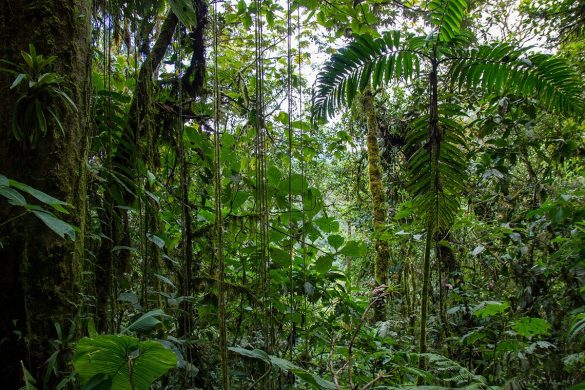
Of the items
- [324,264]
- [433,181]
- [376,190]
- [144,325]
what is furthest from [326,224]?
[376,190]

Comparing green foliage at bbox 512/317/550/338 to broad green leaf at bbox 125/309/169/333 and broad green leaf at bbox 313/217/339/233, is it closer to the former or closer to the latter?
broad green leaf at bbox 313/217/339/233

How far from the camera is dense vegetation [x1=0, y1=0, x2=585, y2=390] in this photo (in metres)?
0.91

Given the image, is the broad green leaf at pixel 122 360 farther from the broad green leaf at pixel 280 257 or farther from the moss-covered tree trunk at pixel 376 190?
the moss-covered tree trunk at pixel 376 190

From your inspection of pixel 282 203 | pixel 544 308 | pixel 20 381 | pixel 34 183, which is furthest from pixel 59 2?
pixel 544 308

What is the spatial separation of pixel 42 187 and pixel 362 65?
1.31 m

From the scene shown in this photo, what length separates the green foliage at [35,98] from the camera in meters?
0.90

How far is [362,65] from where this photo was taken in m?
1.73

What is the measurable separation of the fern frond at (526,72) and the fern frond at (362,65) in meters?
0.20

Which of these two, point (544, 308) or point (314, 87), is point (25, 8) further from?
point (544, 308)

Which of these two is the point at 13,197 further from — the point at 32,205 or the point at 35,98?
the point at 35,98

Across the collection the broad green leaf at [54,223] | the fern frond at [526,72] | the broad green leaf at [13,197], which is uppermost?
the fern frond at [526,72]

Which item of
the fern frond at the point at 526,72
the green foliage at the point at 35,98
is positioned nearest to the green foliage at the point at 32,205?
the green foliage at the point at 35,98

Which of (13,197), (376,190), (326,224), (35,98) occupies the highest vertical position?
(35,98)

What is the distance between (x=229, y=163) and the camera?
188cm
